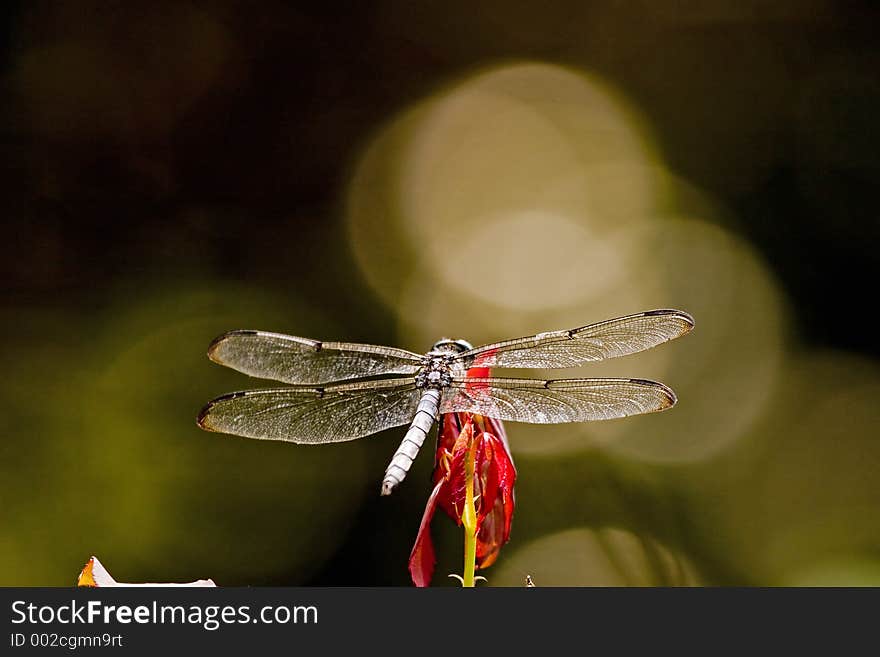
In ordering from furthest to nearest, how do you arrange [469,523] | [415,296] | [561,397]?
[415,296], [561,397], [469,523]

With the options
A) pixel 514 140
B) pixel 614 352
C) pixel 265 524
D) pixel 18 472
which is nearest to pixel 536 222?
pixel 514 140

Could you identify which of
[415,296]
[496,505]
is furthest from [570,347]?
[415,296]

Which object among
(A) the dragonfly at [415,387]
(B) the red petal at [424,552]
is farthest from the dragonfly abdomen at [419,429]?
(B) the red petal at [424,552]

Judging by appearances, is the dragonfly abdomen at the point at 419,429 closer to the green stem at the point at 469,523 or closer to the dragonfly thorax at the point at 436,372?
the dragonfly thorax at the point at 436,372

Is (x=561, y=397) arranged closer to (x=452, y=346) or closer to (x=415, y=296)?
(x=452, y=346)

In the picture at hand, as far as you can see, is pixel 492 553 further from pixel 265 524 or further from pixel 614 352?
pixel 265 524

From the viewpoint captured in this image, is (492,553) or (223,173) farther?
(223,173)

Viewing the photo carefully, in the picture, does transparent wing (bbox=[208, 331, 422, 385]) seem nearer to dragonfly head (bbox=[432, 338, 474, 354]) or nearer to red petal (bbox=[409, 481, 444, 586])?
dragonfly head (bbox=[432, 338, 474, 354])
